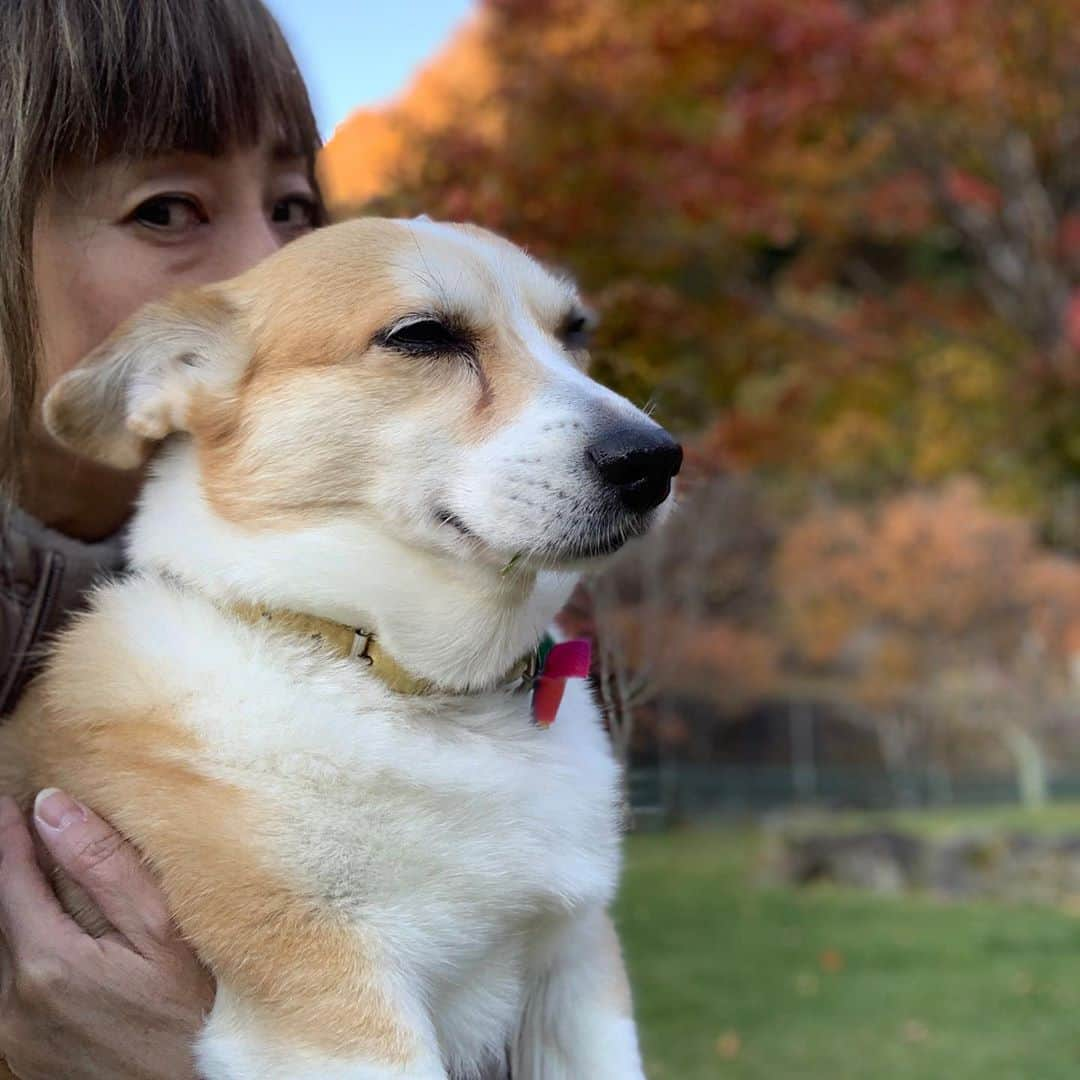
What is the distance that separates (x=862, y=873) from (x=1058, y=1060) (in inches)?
143

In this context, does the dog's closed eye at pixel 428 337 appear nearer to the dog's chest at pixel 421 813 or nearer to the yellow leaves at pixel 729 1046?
the dog's chest at pixel 421 813

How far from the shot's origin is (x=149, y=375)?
5.60 feet

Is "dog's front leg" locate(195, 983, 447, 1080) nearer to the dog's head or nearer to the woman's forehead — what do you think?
the dog's head

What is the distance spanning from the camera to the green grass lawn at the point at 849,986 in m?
5.09

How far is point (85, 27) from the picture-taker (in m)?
1.83

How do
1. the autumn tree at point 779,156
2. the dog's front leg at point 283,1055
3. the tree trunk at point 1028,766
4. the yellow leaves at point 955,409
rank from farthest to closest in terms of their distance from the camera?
the tree trunk at point 1028,766
the yellow leaves at point 955,409
the autumn tree at point 779,156
the dog's front leg at point 283,1055

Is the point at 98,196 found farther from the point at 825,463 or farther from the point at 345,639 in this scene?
the point at 825,463

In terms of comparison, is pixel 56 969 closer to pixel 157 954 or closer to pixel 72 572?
pixel 157 954

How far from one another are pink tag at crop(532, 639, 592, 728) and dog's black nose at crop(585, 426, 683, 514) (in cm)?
22

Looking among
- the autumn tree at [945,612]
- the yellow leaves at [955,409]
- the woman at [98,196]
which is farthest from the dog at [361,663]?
the autumn tree at [945,612]

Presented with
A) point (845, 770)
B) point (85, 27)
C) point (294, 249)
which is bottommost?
point (845, 770)

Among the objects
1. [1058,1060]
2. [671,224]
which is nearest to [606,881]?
[1058,1060]

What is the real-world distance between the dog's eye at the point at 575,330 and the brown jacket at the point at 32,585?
77 cm

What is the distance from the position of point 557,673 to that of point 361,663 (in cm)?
25
